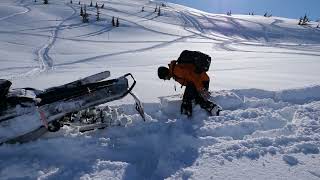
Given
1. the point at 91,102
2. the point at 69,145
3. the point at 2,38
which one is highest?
the point at 91,102

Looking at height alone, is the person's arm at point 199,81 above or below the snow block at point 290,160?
above

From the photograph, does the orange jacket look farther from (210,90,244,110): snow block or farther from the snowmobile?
the snowmobile

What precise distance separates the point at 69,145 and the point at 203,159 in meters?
1.63

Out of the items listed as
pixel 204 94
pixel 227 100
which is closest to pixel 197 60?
pixel 204 94

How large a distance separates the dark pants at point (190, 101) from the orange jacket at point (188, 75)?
8cm

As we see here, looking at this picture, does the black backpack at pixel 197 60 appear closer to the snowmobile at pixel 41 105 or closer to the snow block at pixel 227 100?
the snow block at pixel 227 100

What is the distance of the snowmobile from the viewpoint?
16.5ft

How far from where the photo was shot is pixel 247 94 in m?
7.52

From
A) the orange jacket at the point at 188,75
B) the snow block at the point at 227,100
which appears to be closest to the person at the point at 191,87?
the orange jacket at the point at 188,75

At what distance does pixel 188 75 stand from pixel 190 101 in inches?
15.4

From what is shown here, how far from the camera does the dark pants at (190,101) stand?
6.32 metres

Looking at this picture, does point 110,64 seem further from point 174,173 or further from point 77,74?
point 174,173

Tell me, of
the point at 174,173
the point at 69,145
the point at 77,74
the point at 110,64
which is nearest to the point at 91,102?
the point at 69,145

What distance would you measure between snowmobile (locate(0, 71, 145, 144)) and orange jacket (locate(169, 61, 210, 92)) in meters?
1.05
